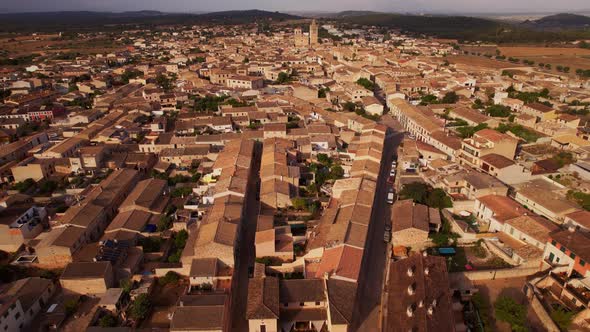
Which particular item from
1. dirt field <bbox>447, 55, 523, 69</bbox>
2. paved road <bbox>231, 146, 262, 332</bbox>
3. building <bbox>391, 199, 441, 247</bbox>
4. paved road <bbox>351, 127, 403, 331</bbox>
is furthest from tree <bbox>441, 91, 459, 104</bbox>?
dirt field <bbox>447, 55, 523, 69</bbox>

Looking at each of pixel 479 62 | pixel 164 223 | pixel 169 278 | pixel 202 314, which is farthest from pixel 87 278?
pixel 479 62

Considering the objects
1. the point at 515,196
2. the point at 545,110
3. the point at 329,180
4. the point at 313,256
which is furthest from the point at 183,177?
the point at 545,110

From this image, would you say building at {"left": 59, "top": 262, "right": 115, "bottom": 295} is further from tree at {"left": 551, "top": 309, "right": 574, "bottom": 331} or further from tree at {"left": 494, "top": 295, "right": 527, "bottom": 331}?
tree at {"left": 551, "top": 309, "right": 574, "bottom": 331}

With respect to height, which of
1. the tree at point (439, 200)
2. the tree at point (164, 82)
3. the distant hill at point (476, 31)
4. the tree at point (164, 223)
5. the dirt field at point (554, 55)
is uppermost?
the distant hill at point (476, 31)

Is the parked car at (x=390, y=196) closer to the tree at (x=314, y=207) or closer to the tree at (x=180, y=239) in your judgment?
the tree at (x=314, y=207)

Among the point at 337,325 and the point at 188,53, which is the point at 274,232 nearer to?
the point at 337,325

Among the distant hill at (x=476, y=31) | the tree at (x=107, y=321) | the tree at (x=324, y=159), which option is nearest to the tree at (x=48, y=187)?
the tree at (x=107, y=321)
